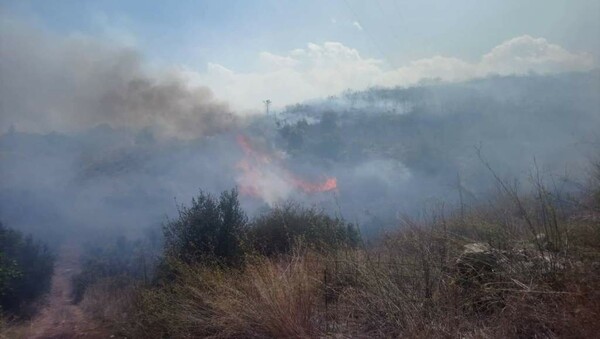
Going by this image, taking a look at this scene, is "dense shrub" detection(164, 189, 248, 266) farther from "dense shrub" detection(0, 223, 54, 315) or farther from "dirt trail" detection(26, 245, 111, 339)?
"dense shrub" detection(0, 223, 54, 315)

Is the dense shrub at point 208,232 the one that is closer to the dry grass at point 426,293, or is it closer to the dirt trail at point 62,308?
the dry grass at point 426,293

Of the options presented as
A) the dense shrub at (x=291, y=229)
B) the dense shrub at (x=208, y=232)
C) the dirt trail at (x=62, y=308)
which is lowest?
the dirt trail at (x=62, y=308)

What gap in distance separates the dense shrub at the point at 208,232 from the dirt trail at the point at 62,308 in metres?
3.26

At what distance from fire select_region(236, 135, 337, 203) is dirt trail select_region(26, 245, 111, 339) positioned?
21714mm

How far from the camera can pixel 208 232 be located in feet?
33.3

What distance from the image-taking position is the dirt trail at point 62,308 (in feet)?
49.8

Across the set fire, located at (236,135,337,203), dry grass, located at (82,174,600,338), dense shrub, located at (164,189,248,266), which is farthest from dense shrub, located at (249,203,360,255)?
fire, located at (236,135,337,203)

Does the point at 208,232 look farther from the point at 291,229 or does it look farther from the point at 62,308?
the point at 62,308

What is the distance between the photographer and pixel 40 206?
172 feet

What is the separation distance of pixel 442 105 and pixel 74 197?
65655 mm

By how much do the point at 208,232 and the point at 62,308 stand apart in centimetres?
1992

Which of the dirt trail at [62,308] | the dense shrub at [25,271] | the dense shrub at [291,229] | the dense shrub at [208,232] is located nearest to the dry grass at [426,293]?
the dense shrub at [208,232]

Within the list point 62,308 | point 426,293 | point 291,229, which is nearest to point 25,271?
point 62,308

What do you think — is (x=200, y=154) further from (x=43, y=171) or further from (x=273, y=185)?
(x=43, y=171)
